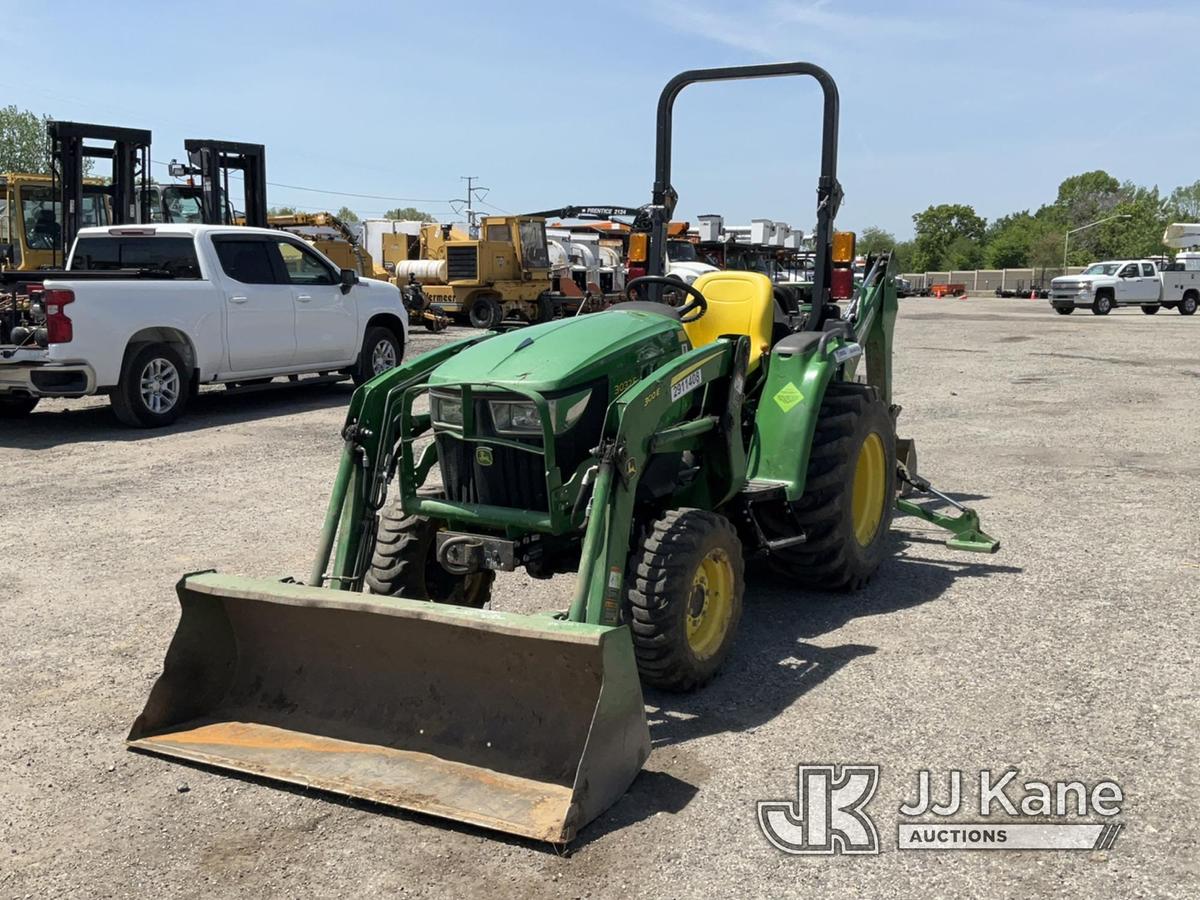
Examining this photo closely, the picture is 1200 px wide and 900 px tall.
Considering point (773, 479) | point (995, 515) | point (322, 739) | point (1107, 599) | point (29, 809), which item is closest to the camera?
point (29, 809)

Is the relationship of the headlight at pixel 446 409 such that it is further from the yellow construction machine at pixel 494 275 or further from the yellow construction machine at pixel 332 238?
the yellow construction machine at pixel 494 275

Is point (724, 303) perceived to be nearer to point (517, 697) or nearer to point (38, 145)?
point (517, 697)

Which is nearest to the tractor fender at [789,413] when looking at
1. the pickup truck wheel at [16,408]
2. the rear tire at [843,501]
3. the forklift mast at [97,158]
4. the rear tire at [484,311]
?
the rear tire at [843,501]

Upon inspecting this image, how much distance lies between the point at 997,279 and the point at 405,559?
6983 centimetres

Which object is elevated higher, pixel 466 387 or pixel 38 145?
pixel 38 145

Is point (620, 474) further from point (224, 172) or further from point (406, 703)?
point (224, 172)

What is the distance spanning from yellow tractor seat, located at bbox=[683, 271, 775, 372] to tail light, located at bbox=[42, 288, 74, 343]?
278 inches

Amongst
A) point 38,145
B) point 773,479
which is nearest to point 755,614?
point 773,479

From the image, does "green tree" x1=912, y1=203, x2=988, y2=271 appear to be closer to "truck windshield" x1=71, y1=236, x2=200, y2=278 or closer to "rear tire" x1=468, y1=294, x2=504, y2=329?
"rear tire" x1=468, y1=294, x2=504, y2=329

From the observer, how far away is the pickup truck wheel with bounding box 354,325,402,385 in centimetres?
1384

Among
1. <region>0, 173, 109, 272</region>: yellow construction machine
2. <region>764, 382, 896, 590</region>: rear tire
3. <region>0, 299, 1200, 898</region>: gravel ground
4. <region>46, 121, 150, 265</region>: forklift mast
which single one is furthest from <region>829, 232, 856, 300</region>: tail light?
<region>0, 173, 109, 272</region>: yellow construction machine

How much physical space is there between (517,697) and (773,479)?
1961 mm

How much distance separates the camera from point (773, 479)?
216 inches

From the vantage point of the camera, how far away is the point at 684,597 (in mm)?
4383
